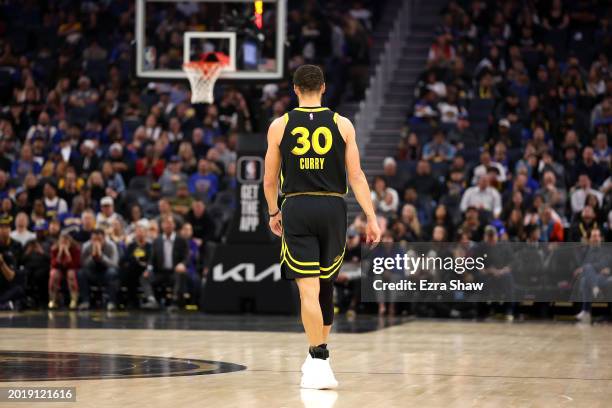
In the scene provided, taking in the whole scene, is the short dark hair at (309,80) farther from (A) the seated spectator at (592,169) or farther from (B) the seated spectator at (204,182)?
(B) the seated spectator at (204,182)

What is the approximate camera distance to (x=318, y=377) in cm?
861

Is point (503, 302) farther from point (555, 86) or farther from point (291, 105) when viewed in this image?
point (291, 105)

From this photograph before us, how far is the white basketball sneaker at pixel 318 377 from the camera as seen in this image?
8602mm

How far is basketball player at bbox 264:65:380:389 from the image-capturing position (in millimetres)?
8859

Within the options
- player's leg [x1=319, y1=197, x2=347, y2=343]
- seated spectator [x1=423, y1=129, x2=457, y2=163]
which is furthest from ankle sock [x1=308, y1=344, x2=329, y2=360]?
seated spectator [x1=423, y1=129, x2=457, y2=163]

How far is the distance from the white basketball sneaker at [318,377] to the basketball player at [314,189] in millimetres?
177

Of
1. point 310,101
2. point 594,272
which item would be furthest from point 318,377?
point 594,272

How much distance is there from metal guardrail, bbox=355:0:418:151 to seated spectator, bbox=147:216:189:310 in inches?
234

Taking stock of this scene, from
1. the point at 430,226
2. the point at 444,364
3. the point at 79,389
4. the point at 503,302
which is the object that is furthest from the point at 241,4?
the point at 79,389

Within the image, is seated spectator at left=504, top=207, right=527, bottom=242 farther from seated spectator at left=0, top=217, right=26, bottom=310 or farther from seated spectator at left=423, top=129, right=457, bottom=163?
seated spectator at left=0, top=217, right=26, bottom=310

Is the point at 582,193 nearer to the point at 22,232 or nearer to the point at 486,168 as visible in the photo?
the point at 486,168

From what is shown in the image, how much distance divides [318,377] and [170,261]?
1154 centimetres

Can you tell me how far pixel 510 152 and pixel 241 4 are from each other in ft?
19.5

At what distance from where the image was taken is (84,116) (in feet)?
85.8
